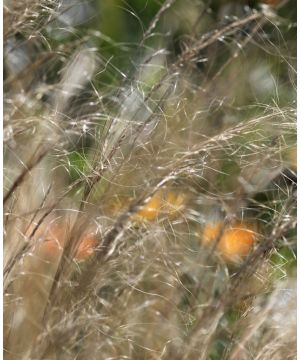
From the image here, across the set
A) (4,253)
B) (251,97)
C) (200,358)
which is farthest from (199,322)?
(251,97)

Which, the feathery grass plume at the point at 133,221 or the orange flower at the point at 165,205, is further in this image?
the orange flower at the point at 165,205

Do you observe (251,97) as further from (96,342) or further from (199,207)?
(96,342)

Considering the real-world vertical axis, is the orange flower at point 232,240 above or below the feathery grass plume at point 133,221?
below

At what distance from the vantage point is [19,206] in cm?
127

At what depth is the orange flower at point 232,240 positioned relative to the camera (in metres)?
1.31

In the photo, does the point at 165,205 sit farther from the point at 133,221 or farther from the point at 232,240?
the point at 232,240

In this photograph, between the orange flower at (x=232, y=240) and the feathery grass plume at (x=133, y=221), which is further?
the orange flower at (x=232, y=240)

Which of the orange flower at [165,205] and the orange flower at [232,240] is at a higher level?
the orange flower at [165,205]

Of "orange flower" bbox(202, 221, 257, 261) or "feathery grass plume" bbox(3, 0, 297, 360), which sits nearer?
"feathery grass plume" bbox(3, 0, 297, 360)

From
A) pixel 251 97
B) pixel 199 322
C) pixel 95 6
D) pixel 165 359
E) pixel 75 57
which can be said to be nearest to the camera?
pixel 199 322

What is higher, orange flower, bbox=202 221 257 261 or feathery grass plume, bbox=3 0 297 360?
feathery grass plume, bbox=3 0 297 360

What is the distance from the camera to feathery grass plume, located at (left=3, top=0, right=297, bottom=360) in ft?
3.68

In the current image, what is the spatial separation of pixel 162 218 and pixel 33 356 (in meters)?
0.29

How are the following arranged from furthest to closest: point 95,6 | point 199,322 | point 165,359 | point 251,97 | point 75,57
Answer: point 95,6, point 251,97, point 75,57, point 165,359, point 199,322
